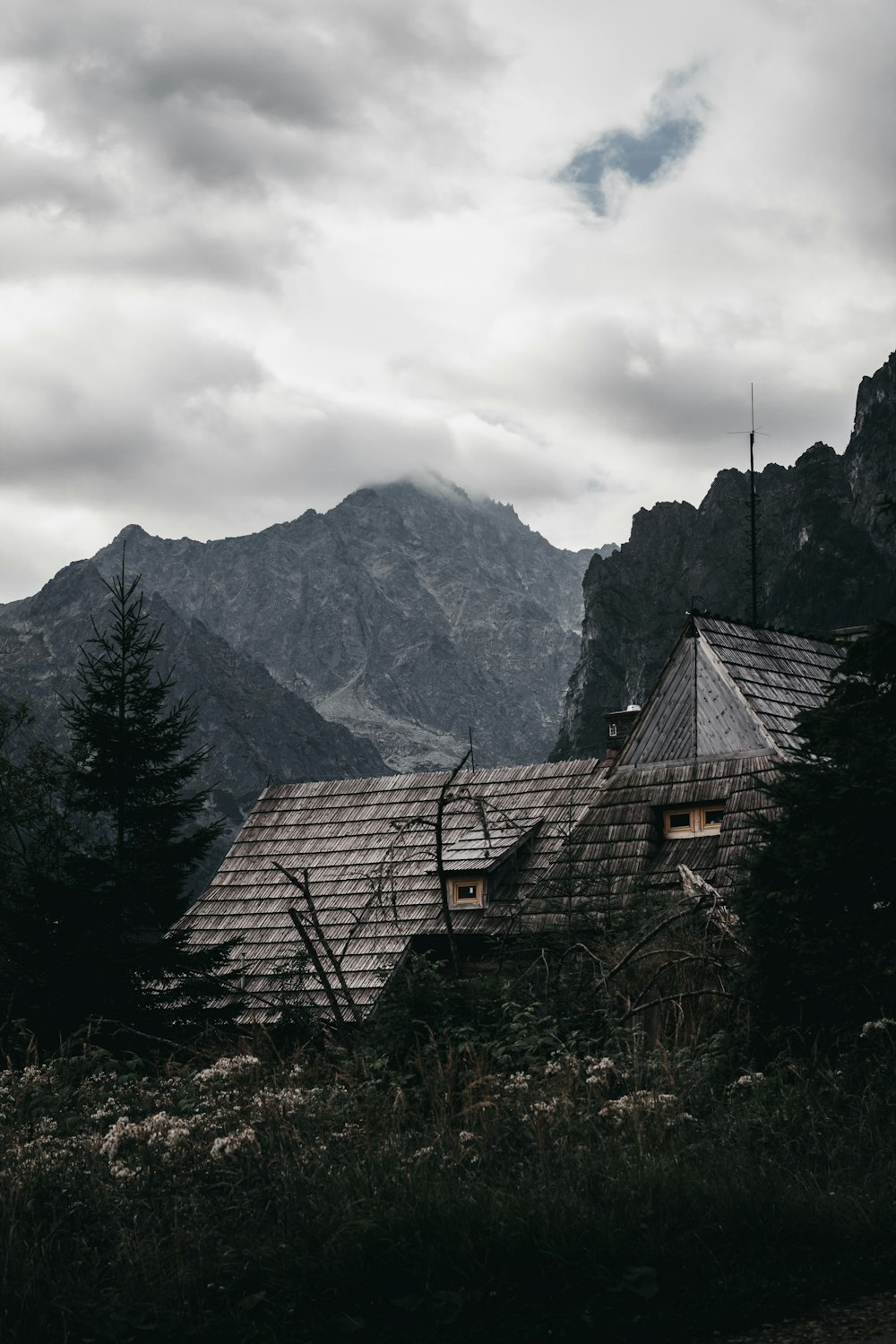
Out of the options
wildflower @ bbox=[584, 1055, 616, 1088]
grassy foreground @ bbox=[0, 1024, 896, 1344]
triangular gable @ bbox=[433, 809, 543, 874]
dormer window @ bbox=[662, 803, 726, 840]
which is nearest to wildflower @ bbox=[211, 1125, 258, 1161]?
grassy foreground @ bbox=[0, 1024, 896, 1344]

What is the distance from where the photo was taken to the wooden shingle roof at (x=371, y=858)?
74.8 ft

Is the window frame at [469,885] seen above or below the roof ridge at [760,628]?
below

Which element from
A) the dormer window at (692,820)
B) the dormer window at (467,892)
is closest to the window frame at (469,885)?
the dormer window at (467,892)

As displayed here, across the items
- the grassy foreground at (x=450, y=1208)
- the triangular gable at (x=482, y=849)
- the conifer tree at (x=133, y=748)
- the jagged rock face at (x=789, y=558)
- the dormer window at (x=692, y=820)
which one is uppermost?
the jagged rock face at (x=789, y=558)

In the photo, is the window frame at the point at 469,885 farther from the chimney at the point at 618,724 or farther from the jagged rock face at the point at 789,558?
the jagged rock face at the point at 789,558

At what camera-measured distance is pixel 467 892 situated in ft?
77.7

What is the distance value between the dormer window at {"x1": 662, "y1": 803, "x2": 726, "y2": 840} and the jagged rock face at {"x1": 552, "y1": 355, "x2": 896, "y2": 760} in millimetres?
110921

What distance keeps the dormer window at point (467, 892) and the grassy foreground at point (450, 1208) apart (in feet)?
47.6

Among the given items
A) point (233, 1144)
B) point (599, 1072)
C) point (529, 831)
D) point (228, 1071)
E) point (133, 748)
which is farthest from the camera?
point (133, 748)

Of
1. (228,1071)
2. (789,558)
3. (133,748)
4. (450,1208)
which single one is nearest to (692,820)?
(133,748)

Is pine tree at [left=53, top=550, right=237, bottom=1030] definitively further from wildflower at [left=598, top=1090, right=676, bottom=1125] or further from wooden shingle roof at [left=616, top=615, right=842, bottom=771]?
wildflower at [left=598, top=1090, right=676, bottom=1125]

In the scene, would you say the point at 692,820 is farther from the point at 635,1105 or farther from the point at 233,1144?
the point at 233,1144

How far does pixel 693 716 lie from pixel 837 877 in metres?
13.7

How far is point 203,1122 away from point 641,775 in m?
15.6
